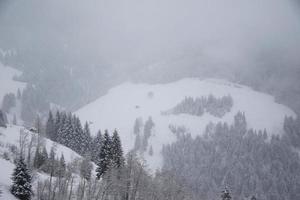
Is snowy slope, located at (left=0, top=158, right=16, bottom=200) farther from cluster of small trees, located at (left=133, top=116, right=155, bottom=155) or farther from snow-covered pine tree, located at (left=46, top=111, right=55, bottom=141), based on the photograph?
cluster of small trees, located at (left=133, top=116, right=155, bottom=155)

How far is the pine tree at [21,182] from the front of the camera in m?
39.2

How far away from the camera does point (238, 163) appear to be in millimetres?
180875

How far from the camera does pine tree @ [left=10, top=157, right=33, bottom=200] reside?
1543 inches

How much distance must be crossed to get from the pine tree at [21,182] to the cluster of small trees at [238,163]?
129109 mm

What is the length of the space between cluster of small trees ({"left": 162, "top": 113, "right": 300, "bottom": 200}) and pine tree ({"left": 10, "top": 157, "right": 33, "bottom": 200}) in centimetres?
12911

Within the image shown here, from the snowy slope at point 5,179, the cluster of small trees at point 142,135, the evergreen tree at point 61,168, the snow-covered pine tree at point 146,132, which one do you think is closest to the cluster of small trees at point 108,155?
the evergreen tree at point 61,168

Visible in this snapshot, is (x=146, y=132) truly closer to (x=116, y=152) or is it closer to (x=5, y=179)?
(x=116, y=152)

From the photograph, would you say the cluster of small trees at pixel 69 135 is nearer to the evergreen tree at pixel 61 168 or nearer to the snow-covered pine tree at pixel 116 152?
Answer: the snow-covered pine tree at pixel 116 152

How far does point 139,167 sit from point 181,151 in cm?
13767

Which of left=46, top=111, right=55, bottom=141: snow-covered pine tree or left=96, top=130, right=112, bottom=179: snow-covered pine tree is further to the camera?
left=46, top=111, right=55, bottom=141: snow-covered pine tree

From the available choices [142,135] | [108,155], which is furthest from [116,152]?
[142,135]

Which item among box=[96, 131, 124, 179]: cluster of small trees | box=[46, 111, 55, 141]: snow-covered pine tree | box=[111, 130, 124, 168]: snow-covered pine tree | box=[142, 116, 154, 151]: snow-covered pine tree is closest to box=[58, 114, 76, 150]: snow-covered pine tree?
box=[46, 111, 55, 141]: snow-covered pine tree

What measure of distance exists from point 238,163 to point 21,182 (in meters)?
164

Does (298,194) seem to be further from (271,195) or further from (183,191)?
(183,191)
